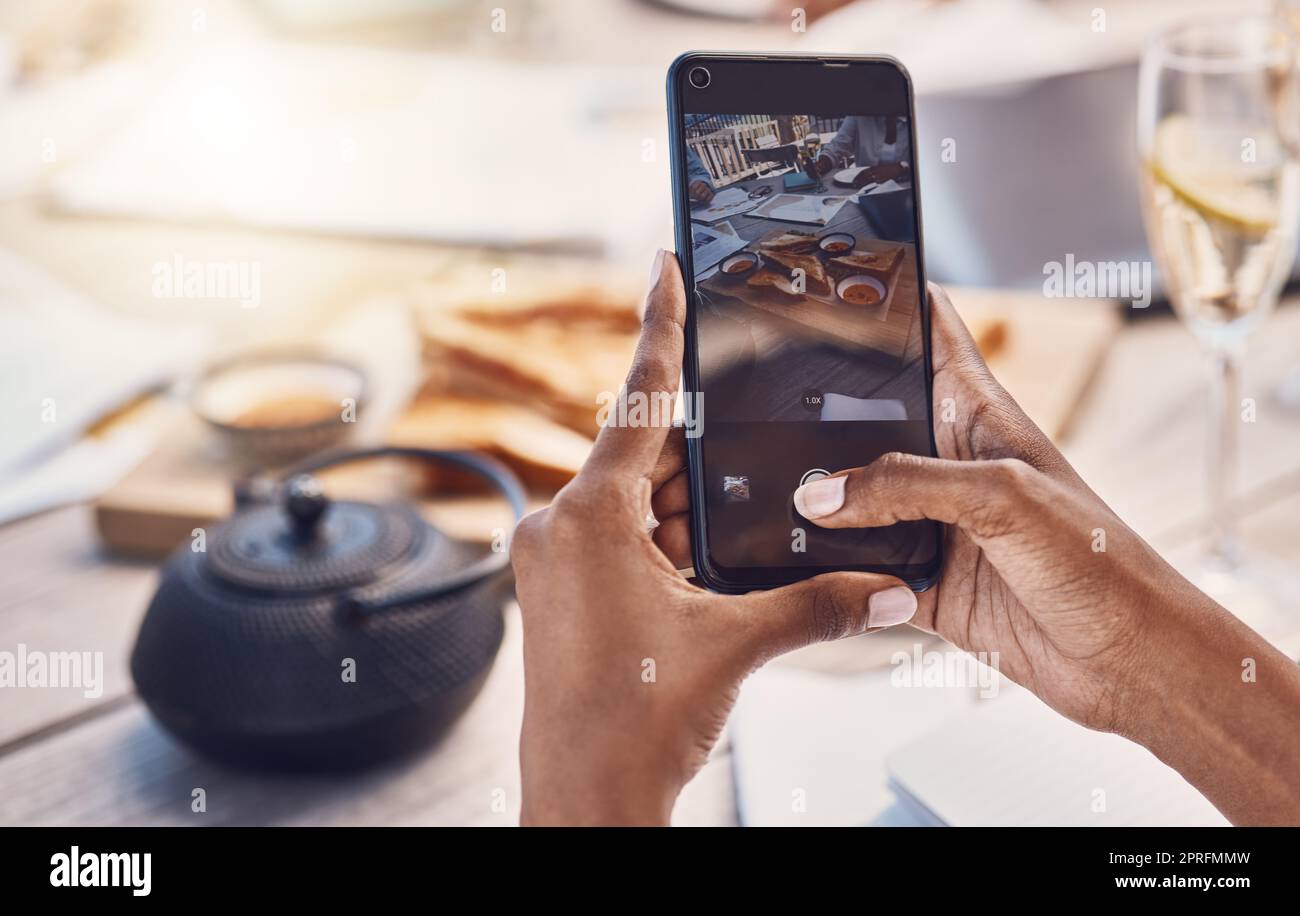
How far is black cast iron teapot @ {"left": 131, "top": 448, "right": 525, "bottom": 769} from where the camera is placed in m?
0.55

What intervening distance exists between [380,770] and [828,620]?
0.26 m

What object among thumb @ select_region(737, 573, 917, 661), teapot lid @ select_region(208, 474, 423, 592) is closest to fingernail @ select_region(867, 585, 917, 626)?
thumb @ select_region(737, 573, 917, 661)

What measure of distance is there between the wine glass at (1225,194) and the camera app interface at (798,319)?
1.00 ft

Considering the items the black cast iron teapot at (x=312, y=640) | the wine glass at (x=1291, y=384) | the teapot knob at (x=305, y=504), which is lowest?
the black cast iron teapot at (x=312, y=640)

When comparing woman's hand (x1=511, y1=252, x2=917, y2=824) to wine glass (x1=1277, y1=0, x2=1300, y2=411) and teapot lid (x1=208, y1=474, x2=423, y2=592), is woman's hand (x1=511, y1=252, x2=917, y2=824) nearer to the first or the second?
teapot lid (x1=208, y1=474, x2=423, y2=592)

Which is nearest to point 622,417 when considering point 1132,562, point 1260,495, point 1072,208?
point 1132,562

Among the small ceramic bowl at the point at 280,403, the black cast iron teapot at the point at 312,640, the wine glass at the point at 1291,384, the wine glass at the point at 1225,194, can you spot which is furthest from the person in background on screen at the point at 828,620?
the wine glass at the point at 1291,384

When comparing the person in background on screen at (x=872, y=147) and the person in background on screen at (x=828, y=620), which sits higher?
the person in background on screen at (x=872, y=147)

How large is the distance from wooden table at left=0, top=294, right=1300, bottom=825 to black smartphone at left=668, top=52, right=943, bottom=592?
0.55 ft

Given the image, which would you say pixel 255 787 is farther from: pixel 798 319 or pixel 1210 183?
pixel 1210 183

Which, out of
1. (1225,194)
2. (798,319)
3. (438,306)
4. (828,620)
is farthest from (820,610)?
(438,306)

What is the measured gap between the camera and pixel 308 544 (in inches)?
23.5

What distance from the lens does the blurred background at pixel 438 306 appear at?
0.60 meters

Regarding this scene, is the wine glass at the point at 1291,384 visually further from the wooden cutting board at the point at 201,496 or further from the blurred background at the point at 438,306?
the wooden cutting board at the point at 201,496
